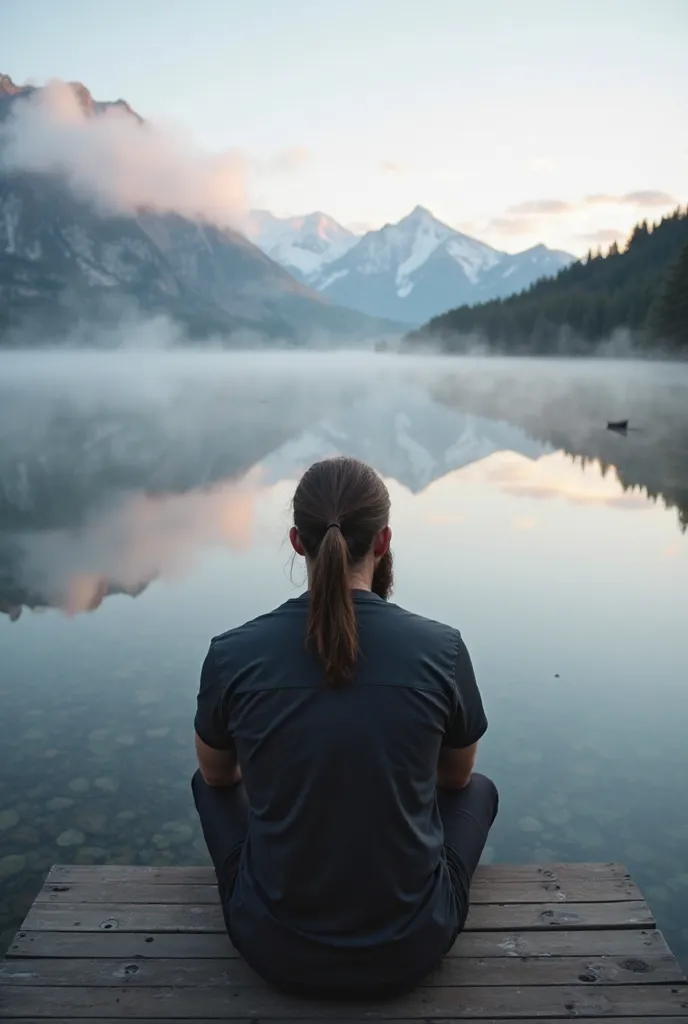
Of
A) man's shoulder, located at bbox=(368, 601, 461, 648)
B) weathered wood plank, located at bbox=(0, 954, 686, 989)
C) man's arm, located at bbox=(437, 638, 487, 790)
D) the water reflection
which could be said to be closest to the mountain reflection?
the water reflection

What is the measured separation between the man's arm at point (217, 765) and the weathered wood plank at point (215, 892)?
54 cm

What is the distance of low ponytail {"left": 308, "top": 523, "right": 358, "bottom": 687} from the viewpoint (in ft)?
9.46

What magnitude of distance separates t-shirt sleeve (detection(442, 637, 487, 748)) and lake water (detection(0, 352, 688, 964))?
2.24m

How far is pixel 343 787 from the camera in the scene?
9.52ft

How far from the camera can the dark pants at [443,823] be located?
3463 mm

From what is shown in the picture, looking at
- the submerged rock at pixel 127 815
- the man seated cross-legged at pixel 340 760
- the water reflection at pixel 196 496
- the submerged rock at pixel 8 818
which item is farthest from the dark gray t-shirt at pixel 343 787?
the water reflection at pixel 196 496

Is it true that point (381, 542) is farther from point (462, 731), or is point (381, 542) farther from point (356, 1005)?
point (356, 1005)

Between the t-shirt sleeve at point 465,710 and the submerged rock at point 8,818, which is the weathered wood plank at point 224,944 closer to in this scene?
the t-shirt sleeve at point 465,710

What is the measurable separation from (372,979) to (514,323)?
146 m

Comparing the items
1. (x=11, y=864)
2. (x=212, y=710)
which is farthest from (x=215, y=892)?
(x=11, y=864)

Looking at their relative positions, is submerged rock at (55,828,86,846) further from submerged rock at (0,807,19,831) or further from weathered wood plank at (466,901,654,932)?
weathered wood plank at (466,901,654,932)

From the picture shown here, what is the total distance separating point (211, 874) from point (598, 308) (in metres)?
122

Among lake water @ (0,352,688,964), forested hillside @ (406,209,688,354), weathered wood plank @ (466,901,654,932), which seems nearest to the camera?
weathered wood plank @ (466,901,654,932)

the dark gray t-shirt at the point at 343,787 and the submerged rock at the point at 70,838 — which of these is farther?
the submerged rock at the point at 70,838
